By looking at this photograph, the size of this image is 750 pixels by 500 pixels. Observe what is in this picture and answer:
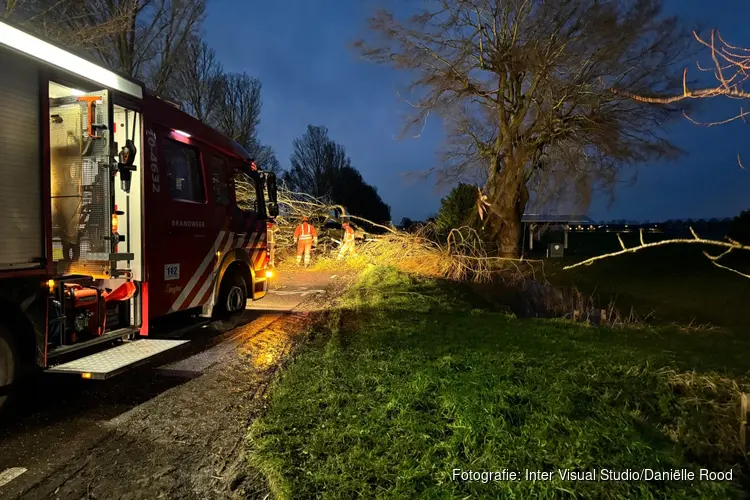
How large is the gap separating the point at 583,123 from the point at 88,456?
51.3 ft

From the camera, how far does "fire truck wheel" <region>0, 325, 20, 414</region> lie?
3718 mm

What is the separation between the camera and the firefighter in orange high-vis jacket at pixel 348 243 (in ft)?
56.6

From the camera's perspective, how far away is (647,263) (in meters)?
21.2

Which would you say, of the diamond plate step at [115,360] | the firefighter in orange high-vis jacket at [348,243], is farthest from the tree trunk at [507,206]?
the diamond plate step at [115,360]

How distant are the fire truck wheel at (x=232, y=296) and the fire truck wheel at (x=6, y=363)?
128 inches

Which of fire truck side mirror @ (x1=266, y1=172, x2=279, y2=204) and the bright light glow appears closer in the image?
the bright light glow

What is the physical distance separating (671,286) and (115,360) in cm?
1719

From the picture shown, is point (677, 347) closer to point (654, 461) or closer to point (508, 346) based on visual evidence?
point (508, 346)

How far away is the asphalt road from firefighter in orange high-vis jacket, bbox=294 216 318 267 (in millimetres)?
9267

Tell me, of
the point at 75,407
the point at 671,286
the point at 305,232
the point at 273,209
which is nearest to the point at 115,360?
the point at 75,407

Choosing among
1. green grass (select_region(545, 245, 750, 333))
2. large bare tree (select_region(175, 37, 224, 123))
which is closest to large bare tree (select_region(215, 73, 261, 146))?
large bare tree (select_region(175, 37, 224, 123))

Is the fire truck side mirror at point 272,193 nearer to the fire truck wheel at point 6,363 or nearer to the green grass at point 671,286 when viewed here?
the fire truck wheel at point 6,363

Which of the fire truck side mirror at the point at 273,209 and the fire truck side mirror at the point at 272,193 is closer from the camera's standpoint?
the fire truck side mirror at the point at 272,193

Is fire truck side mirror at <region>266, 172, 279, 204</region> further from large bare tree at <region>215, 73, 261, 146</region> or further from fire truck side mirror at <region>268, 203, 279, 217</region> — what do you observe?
large bare tree at <region>215, 73, 261, 146</region>
